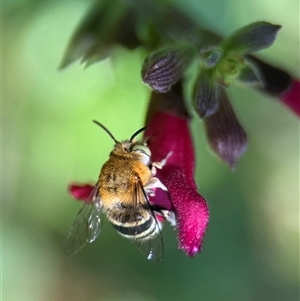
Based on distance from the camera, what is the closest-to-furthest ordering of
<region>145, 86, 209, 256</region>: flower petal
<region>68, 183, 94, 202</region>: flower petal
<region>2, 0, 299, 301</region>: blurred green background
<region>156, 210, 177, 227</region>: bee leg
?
<region>145, 86, 209, 256</region>: flower petal, <region>156, 210, 177, 227</region>: bee leg, <region>68, 183, 94, 202</region>: flower petal, <region>2, 0, 299, 301</region>: blurred green background

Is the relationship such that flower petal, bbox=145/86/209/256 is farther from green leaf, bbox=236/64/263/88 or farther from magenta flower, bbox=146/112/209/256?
green leaf, bbox=236/64/263/88

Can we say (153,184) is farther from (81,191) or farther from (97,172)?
(97,172)

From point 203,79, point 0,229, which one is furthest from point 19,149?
point 203,79

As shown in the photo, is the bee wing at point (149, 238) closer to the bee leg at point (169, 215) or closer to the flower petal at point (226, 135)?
the bee leg at point (169, 215)

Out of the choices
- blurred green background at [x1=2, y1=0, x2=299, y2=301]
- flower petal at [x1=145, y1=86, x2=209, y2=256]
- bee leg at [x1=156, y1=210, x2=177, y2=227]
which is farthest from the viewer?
blurred green background at [x1=2, y1=0, x2=299, y2=301]

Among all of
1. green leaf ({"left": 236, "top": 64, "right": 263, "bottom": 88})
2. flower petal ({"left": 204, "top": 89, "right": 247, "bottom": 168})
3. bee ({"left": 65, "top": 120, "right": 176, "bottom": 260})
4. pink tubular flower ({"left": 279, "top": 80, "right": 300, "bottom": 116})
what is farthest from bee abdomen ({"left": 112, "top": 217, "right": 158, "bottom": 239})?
pink tubular flower ({"left": 279, "top": 80, "right": 300, "bottom": 116})

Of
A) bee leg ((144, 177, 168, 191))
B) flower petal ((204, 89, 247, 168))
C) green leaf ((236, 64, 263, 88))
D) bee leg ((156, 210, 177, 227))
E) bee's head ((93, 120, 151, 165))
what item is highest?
green leaf ((236, 64, 263, 88))

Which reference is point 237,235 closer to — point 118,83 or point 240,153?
point 118,83
